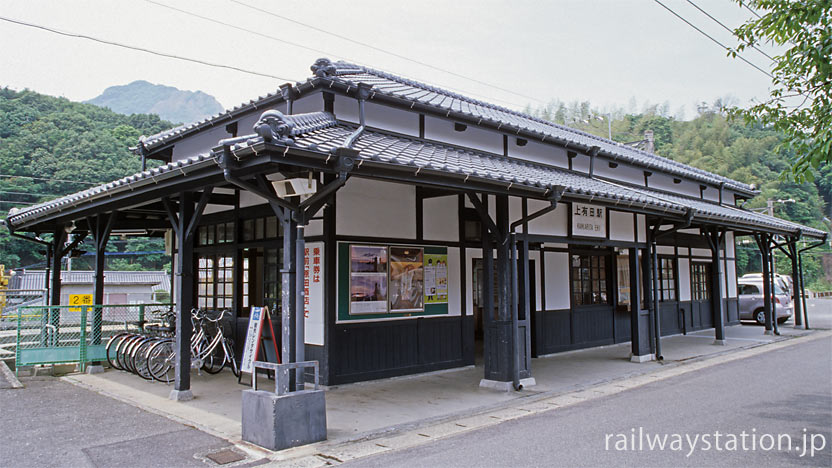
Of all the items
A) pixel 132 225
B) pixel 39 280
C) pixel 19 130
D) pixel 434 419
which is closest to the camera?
pixel 434 419

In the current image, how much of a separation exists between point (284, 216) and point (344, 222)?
7.47 ft

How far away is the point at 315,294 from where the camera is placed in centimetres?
803

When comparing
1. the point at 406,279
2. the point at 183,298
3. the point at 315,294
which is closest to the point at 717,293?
the point at 406,279

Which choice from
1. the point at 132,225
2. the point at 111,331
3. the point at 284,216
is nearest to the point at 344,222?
the point at 284,216

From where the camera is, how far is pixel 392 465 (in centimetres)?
481

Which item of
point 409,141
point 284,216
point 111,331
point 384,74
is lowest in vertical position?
point 111,331

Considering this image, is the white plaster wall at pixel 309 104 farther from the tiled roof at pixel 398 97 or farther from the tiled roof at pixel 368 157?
the tiled roof at pixel 368 157

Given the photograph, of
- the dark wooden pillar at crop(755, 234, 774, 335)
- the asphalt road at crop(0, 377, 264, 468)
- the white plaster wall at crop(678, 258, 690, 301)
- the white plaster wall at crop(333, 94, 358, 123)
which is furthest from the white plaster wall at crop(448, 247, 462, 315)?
the dark wooden pillar at crop(755, 234, 774, 335)

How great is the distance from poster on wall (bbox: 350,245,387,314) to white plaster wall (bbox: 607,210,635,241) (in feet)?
15.3

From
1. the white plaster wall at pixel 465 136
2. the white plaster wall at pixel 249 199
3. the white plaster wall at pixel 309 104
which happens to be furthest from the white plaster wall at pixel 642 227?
the white plaster wall at pixel 249 199

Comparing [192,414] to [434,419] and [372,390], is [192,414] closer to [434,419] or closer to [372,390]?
[372,390]

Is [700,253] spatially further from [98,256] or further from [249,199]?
[98,256]

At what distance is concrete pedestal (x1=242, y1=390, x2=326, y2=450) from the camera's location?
5281 mm

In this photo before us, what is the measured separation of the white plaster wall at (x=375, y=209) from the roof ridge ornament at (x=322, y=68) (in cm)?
160
